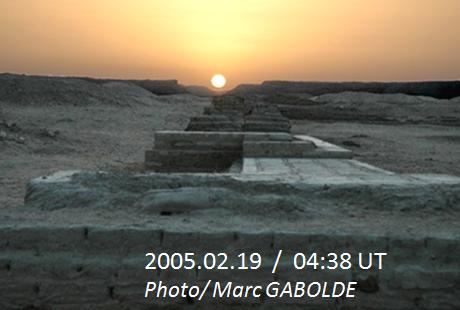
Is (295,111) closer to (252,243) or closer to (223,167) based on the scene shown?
(223,167)

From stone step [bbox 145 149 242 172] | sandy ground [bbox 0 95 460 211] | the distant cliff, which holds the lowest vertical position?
sandy ground [bbox 0 95 460 211]

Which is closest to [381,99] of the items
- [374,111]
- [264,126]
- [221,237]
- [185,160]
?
[374,111]

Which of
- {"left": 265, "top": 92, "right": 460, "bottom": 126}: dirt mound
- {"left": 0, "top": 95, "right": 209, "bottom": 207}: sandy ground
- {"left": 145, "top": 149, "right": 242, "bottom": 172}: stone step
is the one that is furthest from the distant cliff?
{"left": 145, "top": 149, "right": 242, "bottom": 172}: stone step

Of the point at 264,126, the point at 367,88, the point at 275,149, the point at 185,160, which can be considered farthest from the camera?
the point at 367,88

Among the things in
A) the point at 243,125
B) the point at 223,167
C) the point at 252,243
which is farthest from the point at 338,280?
the point at 243,125

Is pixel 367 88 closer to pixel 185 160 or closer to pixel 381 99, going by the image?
pixel 381 99

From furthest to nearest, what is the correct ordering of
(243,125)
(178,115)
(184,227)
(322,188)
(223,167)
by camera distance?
(178,115)
(243,125)
(223,167)
(322,188)
(184,227)

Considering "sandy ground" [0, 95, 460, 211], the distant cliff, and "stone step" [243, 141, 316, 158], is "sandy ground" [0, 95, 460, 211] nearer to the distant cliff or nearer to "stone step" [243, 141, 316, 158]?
"stone step" [243, 141, 316, 158]

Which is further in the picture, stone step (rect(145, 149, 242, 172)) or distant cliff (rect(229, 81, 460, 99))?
distant cliff (rect(229, 81, 460, 99))
